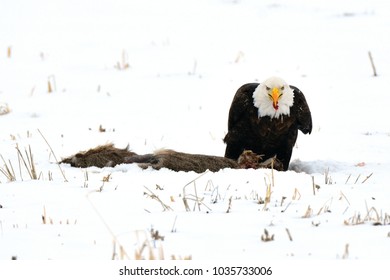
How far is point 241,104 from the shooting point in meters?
8.33

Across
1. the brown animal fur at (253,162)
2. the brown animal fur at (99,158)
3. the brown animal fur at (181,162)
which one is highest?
the brown animal fur at (99,158)

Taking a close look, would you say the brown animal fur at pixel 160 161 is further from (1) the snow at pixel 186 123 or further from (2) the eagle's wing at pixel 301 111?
(2) the eagle's wing at pixel 301 111

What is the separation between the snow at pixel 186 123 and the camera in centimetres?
471

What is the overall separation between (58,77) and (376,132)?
635 centimetres

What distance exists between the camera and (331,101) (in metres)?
12.2

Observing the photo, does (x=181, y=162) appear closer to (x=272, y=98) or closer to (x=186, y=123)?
(x=272, y=98)

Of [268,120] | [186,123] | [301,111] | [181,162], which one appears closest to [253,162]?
[268,120]

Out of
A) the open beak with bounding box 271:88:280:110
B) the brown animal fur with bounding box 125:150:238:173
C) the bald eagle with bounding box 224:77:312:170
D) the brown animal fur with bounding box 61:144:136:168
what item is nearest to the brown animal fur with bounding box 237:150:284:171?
the brown animal fur with bounding box 125:150:238:173

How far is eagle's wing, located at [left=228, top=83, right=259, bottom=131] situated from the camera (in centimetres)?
831

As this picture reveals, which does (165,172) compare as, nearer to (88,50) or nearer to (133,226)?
(133,226)

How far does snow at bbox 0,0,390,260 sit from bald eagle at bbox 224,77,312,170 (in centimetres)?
42

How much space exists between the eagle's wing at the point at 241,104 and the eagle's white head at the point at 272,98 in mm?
112

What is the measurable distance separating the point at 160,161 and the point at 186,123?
3867 mm

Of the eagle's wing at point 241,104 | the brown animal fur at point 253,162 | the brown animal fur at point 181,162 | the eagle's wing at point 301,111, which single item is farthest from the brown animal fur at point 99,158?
the eagle's wing at point 301,111
